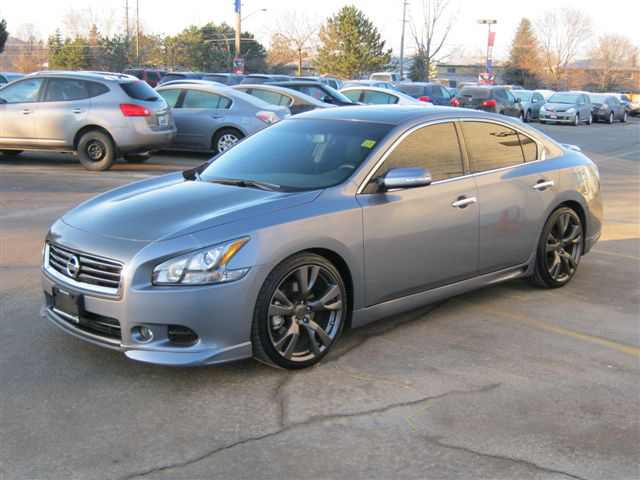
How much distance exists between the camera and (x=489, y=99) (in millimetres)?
30406

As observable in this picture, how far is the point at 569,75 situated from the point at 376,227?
89.2 m

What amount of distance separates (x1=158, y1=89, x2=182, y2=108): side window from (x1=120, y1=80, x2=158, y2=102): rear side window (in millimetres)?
1917

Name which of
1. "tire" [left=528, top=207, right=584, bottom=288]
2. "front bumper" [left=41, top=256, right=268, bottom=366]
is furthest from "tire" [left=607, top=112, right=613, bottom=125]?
"front bumper" [left=41, top=256, right=268, bottom=366]

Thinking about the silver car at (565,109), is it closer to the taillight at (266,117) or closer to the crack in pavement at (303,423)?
the taillight at (266,117)

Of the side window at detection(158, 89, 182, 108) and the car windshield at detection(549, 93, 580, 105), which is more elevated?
the car windshield at detection(549, 93, 580, 105)

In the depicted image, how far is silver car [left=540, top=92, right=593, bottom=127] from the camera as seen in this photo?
111 feet

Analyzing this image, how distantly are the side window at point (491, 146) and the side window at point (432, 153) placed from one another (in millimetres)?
167

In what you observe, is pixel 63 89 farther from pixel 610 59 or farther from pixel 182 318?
pixel 610 59

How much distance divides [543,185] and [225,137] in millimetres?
9472

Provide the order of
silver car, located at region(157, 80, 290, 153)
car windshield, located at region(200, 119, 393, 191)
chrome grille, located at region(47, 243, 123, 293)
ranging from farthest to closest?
1. silver car, located at region(157, 80, 290, 153)
2. car windshield, located at region(200, 119, 393, 191)
3. chrome grille, located at region(47, 243, 123, 293)

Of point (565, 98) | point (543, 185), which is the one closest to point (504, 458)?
point (543, 185)

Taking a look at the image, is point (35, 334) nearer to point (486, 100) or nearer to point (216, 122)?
point (216, 122)

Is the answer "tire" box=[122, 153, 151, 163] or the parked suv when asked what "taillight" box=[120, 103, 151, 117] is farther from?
the parked suv

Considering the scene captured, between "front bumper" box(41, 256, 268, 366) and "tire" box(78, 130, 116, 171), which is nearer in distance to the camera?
"front bumper" box(41, 256, 268, 366)
